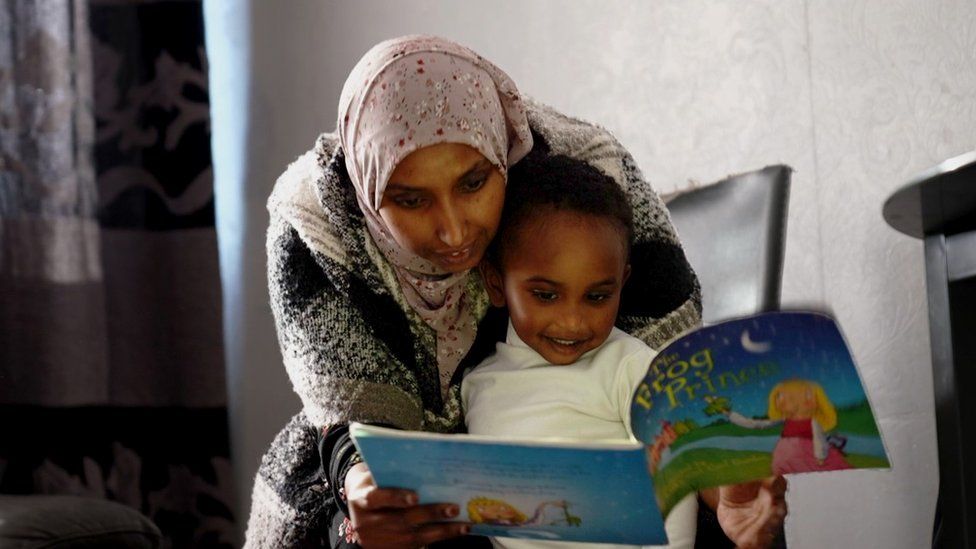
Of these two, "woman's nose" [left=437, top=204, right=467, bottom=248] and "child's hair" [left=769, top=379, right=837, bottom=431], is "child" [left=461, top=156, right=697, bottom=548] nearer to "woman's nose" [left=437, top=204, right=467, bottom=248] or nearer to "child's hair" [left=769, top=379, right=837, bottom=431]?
"woman's nose" [left=437, top=204, right=467, bottom=248]

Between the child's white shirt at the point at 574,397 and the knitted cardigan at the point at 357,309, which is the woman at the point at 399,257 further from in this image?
the child's white shirt at the point at 574,397

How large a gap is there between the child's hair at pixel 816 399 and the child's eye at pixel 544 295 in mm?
339

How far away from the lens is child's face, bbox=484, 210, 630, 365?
1298mm

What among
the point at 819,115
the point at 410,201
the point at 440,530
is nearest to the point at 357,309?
the point at 410,201

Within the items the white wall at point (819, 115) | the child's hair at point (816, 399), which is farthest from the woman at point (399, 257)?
the white wall at point (819, 115)

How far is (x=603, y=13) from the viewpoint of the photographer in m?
2.26

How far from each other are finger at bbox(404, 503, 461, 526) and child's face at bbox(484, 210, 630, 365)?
29 cm

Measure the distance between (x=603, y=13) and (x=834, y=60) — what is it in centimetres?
48

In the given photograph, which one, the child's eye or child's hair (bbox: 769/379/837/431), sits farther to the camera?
the child's eye

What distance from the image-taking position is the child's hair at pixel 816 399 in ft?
3.38

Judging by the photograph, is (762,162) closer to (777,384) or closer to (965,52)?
(965,52)

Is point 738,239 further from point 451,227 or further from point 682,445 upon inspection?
point 682,445

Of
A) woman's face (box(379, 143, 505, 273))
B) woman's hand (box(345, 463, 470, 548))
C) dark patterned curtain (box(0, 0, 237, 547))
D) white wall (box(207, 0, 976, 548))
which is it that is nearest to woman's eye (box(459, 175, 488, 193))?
woman's face (box(379, 143, 505, 273))

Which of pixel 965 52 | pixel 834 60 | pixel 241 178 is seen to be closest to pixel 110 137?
pixel 241 178
